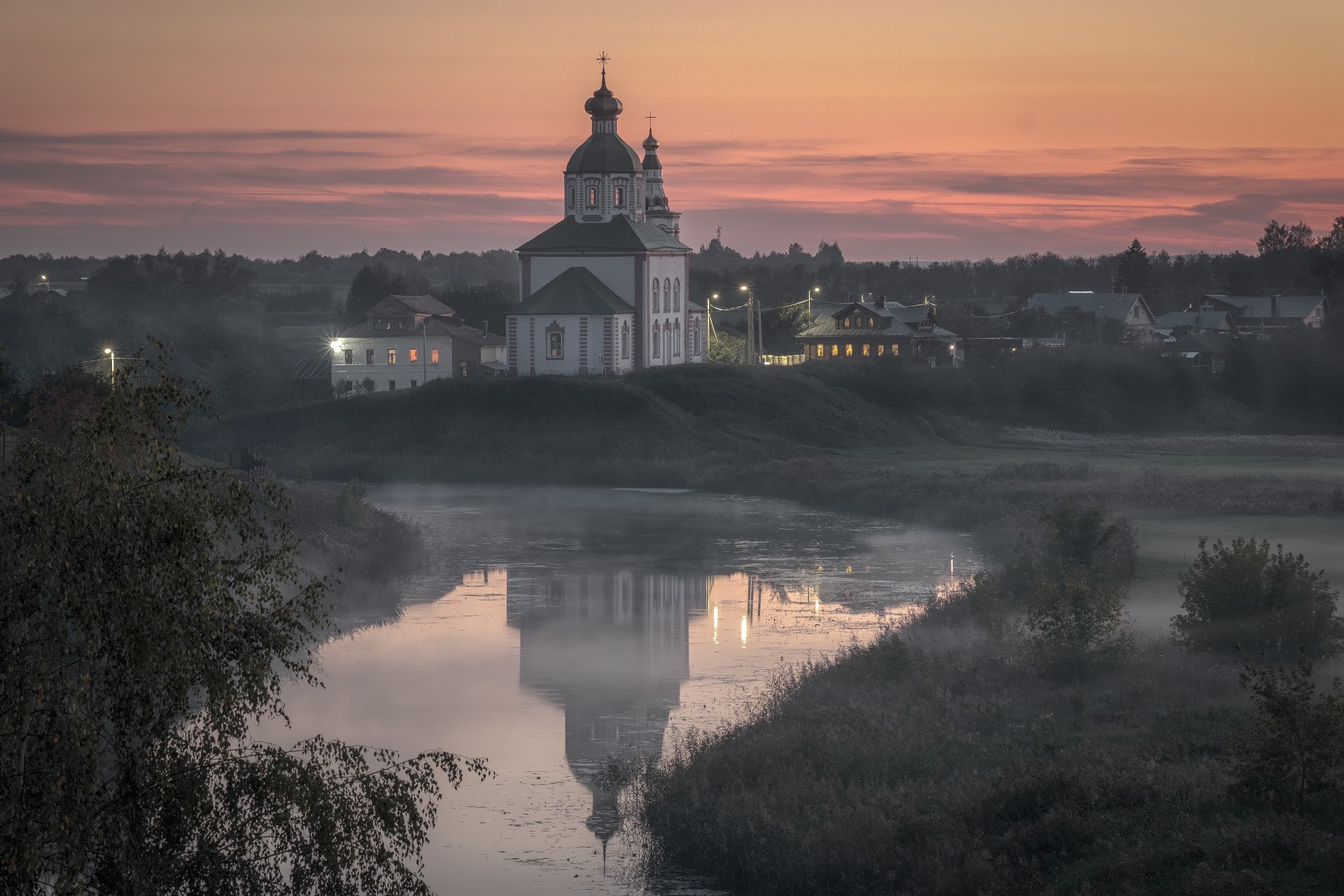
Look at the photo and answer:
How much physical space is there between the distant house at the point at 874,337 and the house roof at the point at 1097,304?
2014 centimetres

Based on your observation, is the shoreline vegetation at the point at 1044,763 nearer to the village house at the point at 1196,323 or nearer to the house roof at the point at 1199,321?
the village house at the point at 1196,323

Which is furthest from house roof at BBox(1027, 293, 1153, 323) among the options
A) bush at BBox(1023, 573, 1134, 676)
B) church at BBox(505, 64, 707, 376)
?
bush at BBox(1023, 573, 1134, 676)

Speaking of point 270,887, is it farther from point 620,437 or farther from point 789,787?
point 620,437

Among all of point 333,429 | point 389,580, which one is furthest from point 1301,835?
point 333,429

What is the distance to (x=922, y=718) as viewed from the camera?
2408cm

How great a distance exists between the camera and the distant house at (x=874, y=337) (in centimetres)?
11619

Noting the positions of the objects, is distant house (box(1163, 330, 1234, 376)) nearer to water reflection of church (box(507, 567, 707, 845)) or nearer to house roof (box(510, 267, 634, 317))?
house roof (box(510, 267, 634, 317))

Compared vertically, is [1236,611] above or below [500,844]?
above

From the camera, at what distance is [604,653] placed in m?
33.2

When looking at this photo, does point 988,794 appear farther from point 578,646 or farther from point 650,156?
point 650,156

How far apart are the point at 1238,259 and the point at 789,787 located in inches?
6846

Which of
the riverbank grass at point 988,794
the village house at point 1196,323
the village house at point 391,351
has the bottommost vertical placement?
the riverbank grass at point 988,794

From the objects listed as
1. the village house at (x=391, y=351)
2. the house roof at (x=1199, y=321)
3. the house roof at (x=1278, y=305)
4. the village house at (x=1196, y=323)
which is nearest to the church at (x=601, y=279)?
the village house at (x=391, y=351)

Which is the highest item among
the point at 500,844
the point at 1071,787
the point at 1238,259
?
the point at 1238,259
